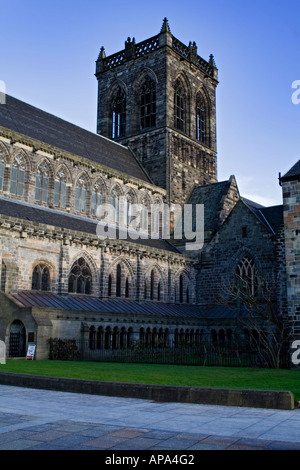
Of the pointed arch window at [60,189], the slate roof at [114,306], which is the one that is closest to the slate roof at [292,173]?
the slate roof at [114,306]

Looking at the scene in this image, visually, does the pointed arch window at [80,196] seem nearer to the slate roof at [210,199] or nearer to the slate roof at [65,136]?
the slate roof at [65,136]

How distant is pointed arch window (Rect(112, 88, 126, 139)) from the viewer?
51691 mm

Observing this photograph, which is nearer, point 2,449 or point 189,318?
point 2,449

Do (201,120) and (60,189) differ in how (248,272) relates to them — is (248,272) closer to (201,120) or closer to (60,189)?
(60,189)

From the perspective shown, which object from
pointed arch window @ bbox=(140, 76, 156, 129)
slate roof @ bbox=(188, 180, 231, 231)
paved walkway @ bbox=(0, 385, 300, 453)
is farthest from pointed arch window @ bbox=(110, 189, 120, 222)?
paved walkway @ bbox=(0, 385, 300, 453)

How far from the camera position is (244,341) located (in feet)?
109

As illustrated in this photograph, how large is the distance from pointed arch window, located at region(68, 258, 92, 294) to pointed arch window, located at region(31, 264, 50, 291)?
1921 mm

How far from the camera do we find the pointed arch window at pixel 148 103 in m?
49.1

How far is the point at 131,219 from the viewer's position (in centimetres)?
4112

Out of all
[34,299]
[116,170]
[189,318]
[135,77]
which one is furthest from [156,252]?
[135,77]

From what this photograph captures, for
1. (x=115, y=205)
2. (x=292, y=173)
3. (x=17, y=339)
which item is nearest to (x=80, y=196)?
A: (x=115, y=205)

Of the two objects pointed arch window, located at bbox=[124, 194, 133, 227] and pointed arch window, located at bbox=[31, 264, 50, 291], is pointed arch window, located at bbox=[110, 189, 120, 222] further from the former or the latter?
pointed arch window, located at bbox=[31, 264, 50, 291]

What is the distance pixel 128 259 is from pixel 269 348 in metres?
14.8
